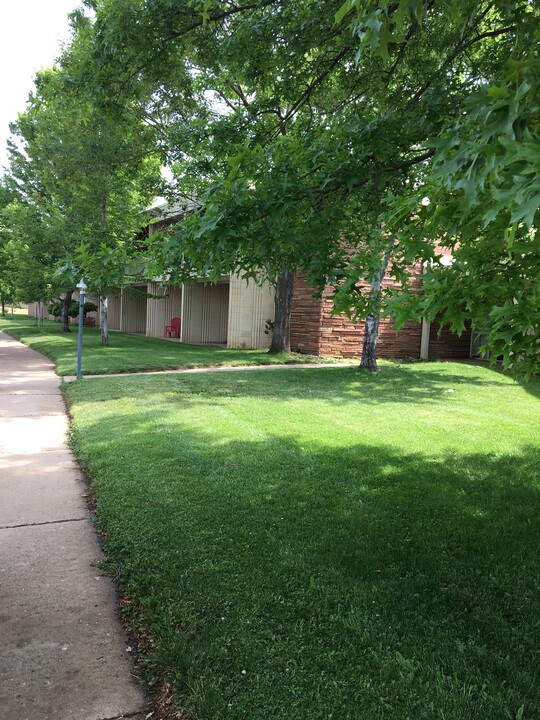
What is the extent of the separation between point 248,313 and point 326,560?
54.5 feet

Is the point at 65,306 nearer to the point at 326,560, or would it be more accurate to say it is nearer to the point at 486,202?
the point at 326,560

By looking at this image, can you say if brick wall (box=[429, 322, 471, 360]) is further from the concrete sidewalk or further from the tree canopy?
the concrete sidewalk

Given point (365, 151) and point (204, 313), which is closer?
point (365, 151)

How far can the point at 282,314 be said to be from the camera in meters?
17.4

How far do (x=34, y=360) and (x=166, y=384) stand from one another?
6.84m

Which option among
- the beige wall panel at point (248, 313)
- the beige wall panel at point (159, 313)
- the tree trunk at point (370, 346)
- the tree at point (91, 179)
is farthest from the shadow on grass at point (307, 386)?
the beige wall panel at point (159, 313)

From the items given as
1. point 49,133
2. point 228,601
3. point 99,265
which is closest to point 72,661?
point 228,601

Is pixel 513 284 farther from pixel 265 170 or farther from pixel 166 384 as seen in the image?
pixel 166 384

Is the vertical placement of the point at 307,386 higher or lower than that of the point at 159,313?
lower

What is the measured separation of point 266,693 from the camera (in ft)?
7.72

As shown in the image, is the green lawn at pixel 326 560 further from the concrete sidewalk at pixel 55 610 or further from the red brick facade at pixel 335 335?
the red brick facade at pixel 335 335

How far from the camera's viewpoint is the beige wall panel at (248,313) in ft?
64.6

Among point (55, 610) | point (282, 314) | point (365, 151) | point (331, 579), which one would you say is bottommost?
point (55, 610)

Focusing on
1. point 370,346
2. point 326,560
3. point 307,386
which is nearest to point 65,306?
point 370,346
